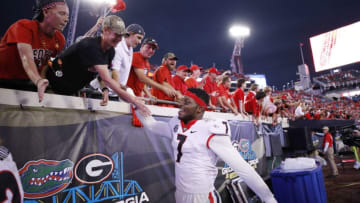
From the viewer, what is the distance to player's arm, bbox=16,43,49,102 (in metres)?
1.94

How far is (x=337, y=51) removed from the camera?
118ft

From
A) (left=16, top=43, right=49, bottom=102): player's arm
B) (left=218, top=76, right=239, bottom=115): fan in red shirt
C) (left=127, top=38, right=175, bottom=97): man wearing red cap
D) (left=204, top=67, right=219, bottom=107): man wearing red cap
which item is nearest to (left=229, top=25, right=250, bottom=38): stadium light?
(left=218, top=76, right=239, bottom=115): fan in red shirt

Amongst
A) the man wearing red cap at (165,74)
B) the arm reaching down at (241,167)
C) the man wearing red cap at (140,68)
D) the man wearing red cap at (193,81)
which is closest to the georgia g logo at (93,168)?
the man wearing red cap at (140,68)

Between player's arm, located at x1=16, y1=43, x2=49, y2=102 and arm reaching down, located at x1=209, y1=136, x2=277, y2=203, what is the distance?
1.72 meters

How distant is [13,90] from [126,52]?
1.56 metres

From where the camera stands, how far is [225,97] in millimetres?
6738

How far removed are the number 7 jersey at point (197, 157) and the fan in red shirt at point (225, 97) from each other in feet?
12.9

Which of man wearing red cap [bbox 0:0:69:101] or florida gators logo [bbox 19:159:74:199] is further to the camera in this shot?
florida gators logo [bbox 19:159:74:199]

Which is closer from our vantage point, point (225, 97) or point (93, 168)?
point (93, 168)

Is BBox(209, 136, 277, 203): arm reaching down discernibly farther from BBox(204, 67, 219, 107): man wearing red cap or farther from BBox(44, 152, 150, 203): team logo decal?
BBox(204, 67, 219, 107): man wearing red cap

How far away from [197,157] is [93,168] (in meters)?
1.44

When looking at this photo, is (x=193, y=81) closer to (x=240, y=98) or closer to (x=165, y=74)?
(x=165, y=74)

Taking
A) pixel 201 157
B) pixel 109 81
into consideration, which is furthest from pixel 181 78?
pixel 201 157

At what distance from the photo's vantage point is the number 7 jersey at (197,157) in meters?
2.45
